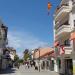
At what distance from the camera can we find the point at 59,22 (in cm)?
5291

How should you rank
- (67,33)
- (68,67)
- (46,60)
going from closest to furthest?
(67,33) < (68,67) < (46,60)

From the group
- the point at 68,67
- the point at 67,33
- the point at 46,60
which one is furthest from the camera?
the point at 46,60

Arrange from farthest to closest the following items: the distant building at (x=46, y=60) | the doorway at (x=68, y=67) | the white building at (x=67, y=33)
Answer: the distant building at (x=46, y=60) < the doorway at (x=68, y=67) < the white building at (x=67, y=33)

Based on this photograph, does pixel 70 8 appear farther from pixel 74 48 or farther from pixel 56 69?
→ pixel 56 69

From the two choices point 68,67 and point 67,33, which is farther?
point 68,67

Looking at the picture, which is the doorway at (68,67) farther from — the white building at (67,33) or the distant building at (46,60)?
the distant building at (46,60)

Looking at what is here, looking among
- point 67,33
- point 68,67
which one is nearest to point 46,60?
point 68,67

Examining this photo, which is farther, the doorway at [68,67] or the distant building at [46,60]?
the distant building at [46,60]

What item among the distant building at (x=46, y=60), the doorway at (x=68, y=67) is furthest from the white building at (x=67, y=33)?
the distant building at (x=46, y=60)

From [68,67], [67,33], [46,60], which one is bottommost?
[68,67]

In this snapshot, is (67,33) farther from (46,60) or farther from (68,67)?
(46,60)

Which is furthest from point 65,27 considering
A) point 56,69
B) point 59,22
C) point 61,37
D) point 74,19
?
point 56,69

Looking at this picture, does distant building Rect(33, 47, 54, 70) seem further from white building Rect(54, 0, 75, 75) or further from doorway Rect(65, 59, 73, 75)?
white building Rect(54, 0, 75, 75)

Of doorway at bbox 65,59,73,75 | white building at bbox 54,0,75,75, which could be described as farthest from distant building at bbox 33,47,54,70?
white building at bbox 54,0,75,75
